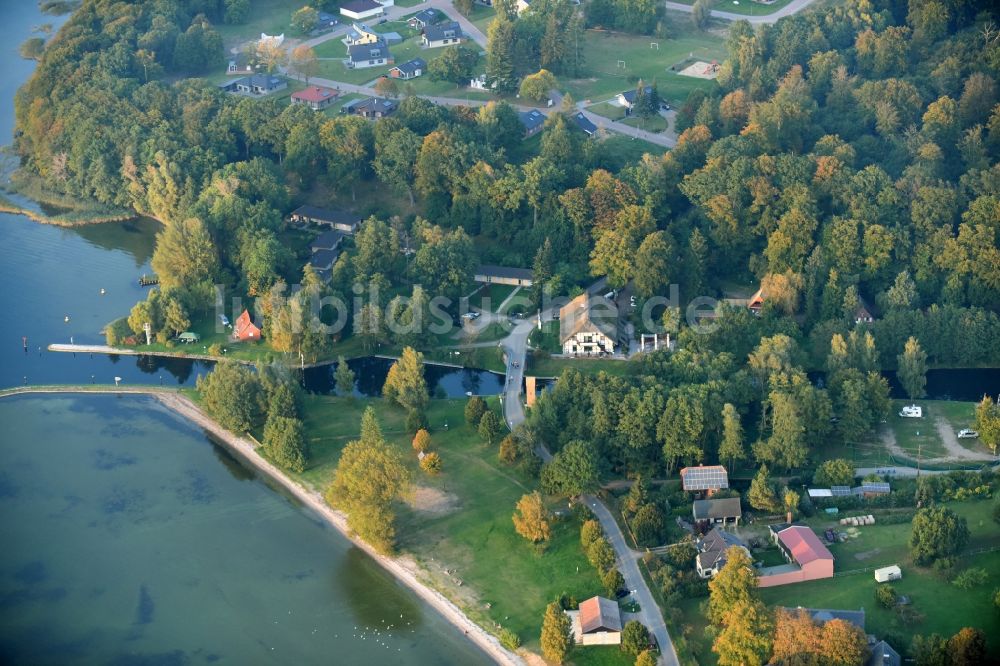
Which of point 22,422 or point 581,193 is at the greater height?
point 581,193

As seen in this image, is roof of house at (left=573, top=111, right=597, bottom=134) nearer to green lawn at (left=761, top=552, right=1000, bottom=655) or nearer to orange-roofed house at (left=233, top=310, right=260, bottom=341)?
orange-roofed house at (left=233, top=310, right=260, bottom=341)

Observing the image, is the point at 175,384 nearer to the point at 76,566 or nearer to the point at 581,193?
the point at 76,566

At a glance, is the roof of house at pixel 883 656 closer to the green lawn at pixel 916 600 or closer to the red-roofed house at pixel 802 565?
the green lawn at pixel 916 600

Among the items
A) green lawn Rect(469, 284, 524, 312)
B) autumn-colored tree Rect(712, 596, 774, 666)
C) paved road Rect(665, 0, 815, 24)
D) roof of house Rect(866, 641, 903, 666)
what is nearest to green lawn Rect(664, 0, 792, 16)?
paved road Rect(665, 0, 815, 24)

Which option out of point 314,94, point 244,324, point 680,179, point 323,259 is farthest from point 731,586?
point 314,94

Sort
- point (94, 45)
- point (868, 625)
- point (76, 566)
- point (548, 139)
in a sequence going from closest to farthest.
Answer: point (868, 625) < point (76, 566) < point (548, 139) < point (94, 45)

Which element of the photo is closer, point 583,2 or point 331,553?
point 331,553

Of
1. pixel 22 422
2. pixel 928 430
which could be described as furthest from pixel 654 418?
pixel 22 422

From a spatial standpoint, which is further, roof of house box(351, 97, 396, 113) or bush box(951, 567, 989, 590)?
roof of house box(351, 97, 396, 113)
